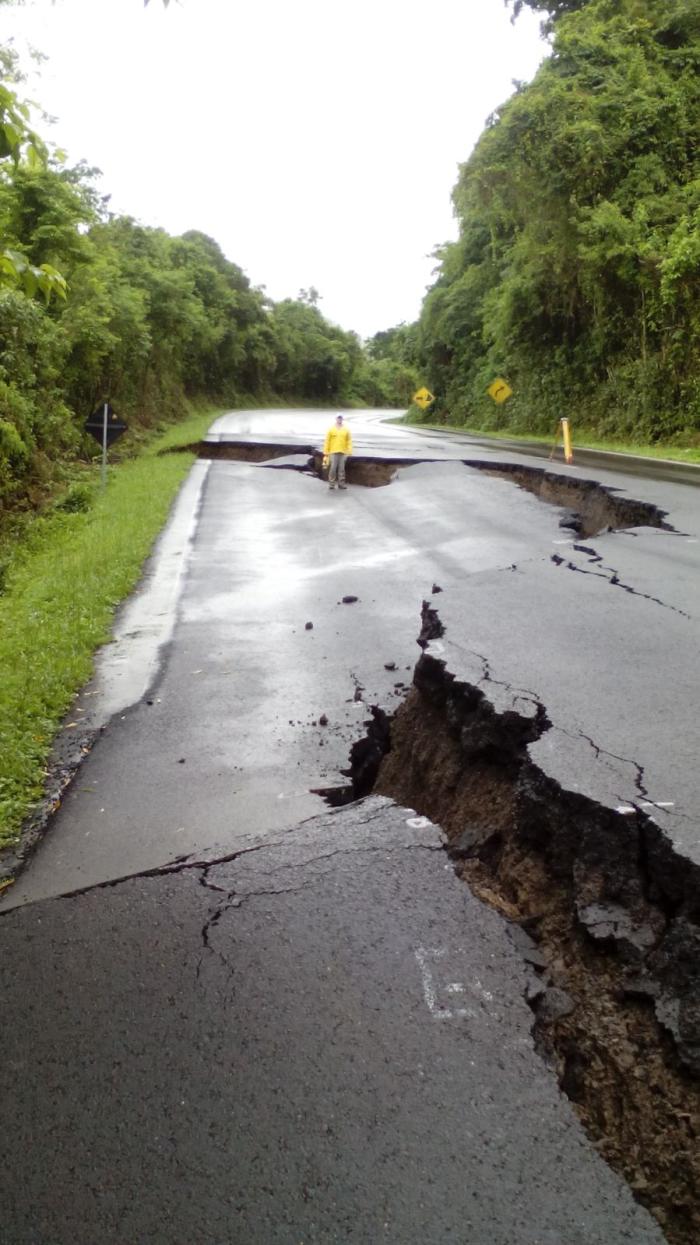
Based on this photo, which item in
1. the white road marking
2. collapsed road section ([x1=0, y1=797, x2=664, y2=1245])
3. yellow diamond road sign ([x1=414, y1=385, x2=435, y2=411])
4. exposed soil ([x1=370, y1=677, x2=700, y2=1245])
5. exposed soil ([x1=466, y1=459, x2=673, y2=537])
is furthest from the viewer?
yellow diamond road sign ([x1=414, y1=385, x2=435, y2=411])

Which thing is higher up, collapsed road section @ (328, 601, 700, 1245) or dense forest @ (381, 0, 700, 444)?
dense forest @ (381, 0, 700, 444)

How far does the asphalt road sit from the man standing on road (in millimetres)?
10402

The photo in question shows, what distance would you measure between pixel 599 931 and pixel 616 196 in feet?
82.1

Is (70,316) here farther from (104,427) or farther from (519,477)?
(519,477)

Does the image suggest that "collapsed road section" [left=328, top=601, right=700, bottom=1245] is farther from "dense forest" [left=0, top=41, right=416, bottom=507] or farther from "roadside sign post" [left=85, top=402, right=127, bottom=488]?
"roadside sign post" [left=85, top=402, right=127, bottom=488]

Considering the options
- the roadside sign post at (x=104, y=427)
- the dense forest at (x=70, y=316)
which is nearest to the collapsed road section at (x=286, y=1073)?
the dense forest at (x=70, y=316)

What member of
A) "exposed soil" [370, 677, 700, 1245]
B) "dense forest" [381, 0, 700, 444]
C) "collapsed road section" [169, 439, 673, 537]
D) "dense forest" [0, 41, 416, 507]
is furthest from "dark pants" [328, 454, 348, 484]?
"exposed soil" [370, 677, 700, 1245]

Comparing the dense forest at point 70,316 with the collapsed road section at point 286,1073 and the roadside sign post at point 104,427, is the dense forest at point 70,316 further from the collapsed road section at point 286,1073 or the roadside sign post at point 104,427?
the collapsed road section at point 286,1073

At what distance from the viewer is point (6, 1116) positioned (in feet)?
7.21

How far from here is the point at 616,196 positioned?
77.8 ft

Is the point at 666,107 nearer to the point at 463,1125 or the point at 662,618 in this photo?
the point at 662,618

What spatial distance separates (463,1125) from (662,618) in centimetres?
407

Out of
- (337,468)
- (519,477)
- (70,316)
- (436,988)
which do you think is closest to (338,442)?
(337,468)

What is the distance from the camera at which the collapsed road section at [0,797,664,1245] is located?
1.90m
